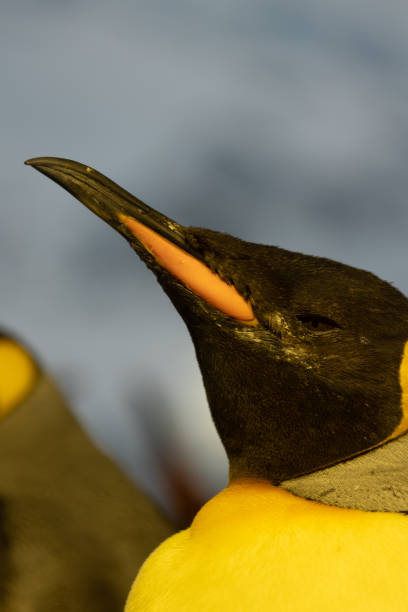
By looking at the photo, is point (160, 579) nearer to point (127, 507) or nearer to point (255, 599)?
point (255, 599)

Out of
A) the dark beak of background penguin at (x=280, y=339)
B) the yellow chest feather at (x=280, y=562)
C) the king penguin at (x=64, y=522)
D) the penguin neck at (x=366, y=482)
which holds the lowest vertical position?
the king penguin at (x=64, y=522)

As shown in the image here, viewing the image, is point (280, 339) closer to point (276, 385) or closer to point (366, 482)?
point (276, 385)

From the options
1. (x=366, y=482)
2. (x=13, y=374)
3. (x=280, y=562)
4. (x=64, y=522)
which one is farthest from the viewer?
(x=13, y=374)

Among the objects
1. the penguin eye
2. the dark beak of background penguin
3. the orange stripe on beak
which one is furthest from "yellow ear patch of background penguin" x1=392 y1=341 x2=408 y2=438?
the orange stripe on beak

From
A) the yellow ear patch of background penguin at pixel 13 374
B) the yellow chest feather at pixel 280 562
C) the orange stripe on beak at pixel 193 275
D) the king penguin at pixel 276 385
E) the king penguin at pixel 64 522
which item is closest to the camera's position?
the yellow chest feather at pixel 280 562

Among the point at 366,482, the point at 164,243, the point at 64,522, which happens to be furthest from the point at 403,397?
the point at 64,522

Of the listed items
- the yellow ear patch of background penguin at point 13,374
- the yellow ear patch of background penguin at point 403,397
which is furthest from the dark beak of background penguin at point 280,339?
the yellow ear patch of background penguin at point 13,374

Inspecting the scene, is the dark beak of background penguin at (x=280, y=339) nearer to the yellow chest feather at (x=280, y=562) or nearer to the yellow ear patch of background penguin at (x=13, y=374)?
the yellow chest feather at (x=280, y=562)

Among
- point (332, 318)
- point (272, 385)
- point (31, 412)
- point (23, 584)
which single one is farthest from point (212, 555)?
point (31, 412)
